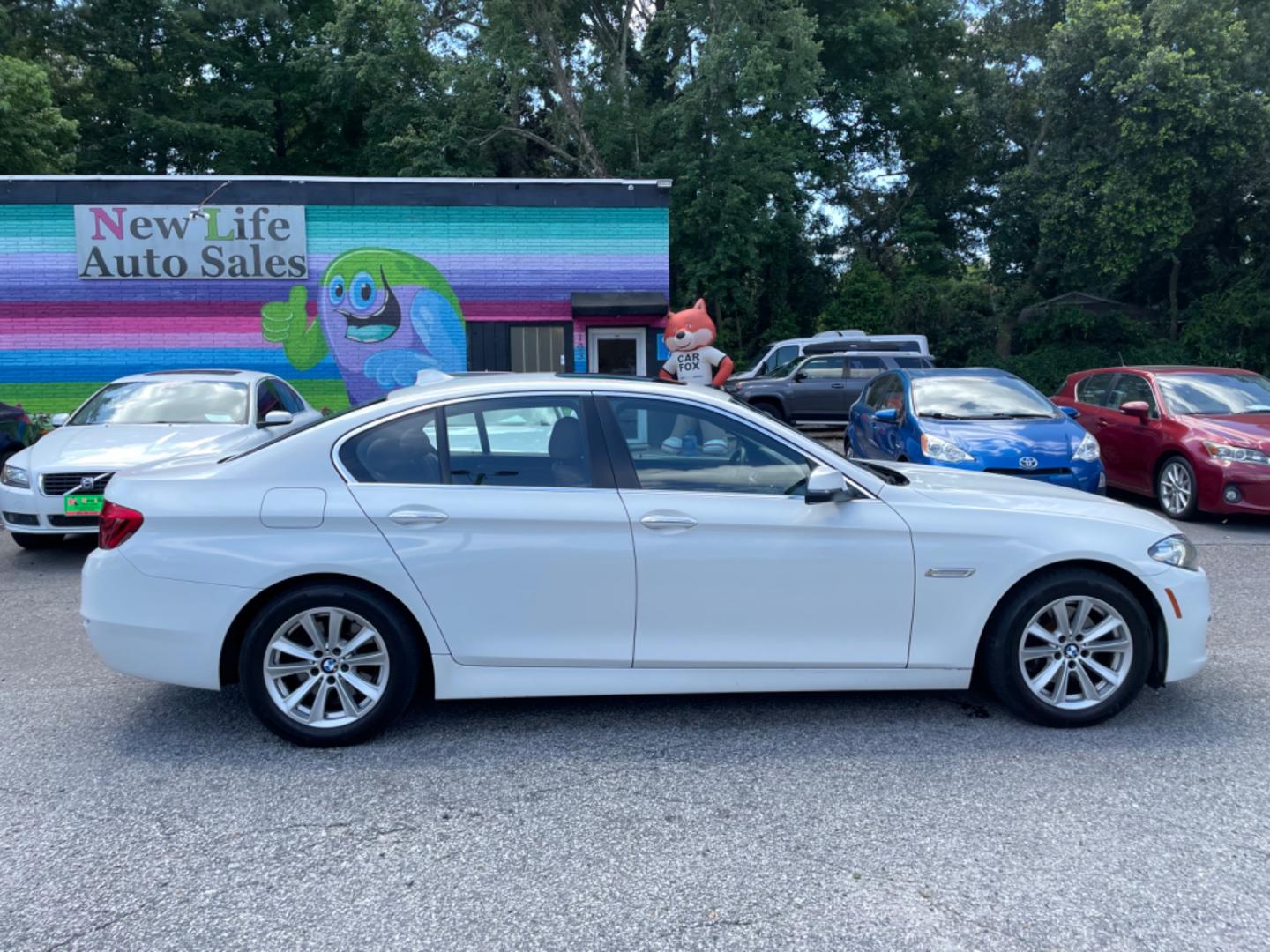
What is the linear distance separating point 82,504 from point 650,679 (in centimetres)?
572

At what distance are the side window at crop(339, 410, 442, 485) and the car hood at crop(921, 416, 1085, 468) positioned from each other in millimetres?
5860

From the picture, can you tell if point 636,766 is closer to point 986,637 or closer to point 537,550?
point 537,550

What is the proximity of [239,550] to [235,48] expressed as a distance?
30451 mm

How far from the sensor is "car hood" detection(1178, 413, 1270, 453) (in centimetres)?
935

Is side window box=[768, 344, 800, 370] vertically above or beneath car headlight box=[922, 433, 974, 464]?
above

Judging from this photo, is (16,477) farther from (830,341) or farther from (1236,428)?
(830,341)

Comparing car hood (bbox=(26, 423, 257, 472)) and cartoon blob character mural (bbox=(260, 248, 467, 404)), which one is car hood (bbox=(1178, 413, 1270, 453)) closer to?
car hood (bbox=(26, 423, 257, 472))

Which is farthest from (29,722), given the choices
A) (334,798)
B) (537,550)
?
(537,550)

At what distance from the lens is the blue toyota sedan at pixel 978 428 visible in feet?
28.9

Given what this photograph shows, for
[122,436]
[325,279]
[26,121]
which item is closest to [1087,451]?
[122,436]

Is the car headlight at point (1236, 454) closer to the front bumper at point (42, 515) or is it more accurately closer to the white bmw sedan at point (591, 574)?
the white bmw sedan at point (591, 574)

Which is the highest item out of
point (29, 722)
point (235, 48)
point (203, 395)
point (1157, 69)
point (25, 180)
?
point (235, 48)

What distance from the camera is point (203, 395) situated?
9.55m

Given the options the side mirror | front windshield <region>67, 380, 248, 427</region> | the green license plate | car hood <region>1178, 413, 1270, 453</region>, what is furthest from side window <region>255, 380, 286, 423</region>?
car hood <region>1178, 413, 1270, 453</region>
